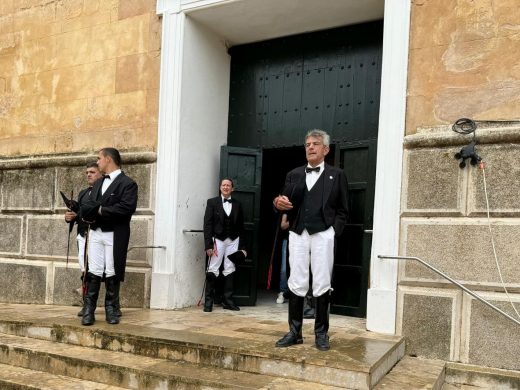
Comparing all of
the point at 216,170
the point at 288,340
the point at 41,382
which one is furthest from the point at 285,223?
the point at 216,170

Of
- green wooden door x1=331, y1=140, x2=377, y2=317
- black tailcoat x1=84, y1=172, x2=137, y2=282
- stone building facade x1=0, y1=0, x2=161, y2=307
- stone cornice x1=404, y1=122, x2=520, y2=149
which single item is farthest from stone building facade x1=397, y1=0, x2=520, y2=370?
stone building facade x1=0, y1=0, x2=161, y2=307

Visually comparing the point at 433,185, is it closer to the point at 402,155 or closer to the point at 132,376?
the point at 402,155

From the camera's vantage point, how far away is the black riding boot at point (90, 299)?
5551 millimetres

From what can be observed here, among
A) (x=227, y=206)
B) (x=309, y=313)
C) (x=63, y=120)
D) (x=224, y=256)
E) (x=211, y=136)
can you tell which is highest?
(x=63, y=120)

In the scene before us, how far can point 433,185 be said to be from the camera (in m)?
5.25

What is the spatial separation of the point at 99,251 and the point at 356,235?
300 cm

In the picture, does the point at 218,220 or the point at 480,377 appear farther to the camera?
the point at 218,220

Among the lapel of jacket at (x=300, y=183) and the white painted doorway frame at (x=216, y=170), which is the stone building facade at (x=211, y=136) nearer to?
the white painted doorway frame at (x=216, y=170)

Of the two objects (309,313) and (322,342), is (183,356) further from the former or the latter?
(309,313)

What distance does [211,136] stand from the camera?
24.4 feet

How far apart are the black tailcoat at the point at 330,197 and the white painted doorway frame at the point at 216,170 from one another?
0.94 metres

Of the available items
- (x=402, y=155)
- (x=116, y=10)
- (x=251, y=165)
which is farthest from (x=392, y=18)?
(x=116, y=10)

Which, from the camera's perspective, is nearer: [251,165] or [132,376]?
[132,376]

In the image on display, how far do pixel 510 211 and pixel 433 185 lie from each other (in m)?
0.75
